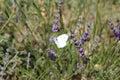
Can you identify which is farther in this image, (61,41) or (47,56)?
(47,56)

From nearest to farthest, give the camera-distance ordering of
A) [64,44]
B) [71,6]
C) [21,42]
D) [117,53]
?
1. [64,44]
2. [117,53]
3. [21,42]
4. [71,6]

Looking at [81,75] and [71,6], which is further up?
[71,6]

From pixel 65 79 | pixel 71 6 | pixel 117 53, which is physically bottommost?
pixel 65 79

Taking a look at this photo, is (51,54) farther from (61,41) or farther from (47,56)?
(61,41)

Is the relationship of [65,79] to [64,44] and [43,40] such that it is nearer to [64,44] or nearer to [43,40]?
[64,44]

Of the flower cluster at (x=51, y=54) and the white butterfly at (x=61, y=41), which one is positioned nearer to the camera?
the white butterfly at (x=61, y=41)

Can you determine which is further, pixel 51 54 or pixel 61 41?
pixel 51 54

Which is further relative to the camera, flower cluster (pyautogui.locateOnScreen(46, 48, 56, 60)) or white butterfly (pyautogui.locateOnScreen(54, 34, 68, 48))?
flower cluster (pyautogui.locateOnScreen(46, 48, 56, 60))

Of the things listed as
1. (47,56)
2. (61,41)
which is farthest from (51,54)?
(61,41)

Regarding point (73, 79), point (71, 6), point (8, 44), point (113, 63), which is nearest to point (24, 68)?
point (8, 44)

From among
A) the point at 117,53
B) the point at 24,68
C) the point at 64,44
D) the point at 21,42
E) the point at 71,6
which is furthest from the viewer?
the point at 71,6

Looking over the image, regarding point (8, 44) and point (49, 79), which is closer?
point (49, 79)
